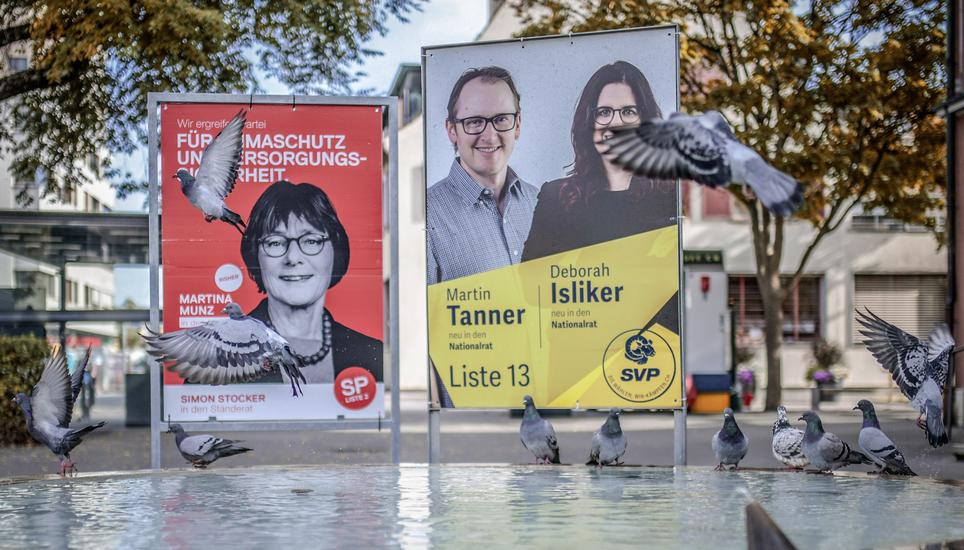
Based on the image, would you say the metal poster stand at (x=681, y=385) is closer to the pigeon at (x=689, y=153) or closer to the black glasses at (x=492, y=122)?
the black glasses at (x=492, y=122)

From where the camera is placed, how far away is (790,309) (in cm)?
4075

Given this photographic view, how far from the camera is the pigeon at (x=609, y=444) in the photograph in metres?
8.59

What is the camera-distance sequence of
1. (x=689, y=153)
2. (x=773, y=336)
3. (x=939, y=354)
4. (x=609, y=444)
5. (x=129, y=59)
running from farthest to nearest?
1. (x=773, y=336)
2. (x=129, y=59)
3. (x=939, y=354)
4. (x=609, y=444)
5. (x=689, y=153)

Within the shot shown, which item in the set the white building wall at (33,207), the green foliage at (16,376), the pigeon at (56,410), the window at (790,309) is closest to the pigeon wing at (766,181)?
the pigeon at (56,410)

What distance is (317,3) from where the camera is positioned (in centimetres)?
1761

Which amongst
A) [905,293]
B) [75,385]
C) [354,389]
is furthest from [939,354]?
[905,293]

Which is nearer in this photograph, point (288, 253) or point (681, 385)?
point (681, 385)

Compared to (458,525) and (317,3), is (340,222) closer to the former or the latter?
(458,525)

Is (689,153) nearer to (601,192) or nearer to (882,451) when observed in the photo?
(601,192)

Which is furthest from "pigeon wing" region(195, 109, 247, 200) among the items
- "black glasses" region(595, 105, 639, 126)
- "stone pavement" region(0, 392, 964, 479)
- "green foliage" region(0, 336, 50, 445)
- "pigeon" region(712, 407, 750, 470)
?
"green foliage" region(0, 336, 50, 445)

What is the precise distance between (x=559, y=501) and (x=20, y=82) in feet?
45.1

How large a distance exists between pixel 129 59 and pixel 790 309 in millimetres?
27881

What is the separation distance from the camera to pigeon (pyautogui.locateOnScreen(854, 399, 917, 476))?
797 cm

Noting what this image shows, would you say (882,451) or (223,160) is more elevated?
(223,160)
